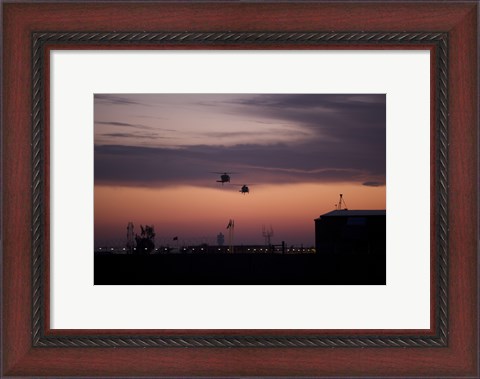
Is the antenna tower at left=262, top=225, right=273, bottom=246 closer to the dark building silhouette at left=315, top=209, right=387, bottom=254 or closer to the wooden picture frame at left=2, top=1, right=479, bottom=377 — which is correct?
the dark building silhouette at left=315, top=209, right=387, bottom=254

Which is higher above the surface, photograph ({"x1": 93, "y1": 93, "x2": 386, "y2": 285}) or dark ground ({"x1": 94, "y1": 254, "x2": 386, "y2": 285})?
photograph ({"x1": 93, "y1": 93, "x2": 386, "y2": 285})

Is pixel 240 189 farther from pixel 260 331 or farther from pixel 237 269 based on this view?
pixel 260 331

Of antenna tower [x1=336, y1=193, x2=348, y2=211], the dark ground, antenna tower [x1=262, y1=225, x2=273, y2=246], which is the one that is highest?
antenna tower [x1=336, y1=193, x2=348, y2=211]

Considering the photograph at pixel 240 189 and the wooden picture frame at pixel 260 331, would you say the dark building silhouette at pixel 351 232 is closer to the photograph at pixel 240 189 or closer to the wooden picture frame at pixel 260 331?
the photograph at pixel 240 189

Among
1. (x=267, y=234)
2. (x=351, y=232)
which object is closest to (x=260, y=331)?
(x=267, y=234)

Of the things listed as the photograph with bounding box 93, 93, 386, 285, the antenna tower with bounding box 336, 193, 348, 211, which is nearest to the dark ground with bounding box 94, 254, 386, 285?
the photograph with bounding box 93, 93, 386, 285

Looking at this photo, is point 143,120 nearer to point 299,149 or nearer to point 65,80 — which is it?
point 65,80

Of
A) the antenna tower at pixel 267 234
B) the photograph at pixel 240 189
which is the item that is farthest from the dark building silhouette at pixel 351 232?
the antenna tower at pixel 267 234
